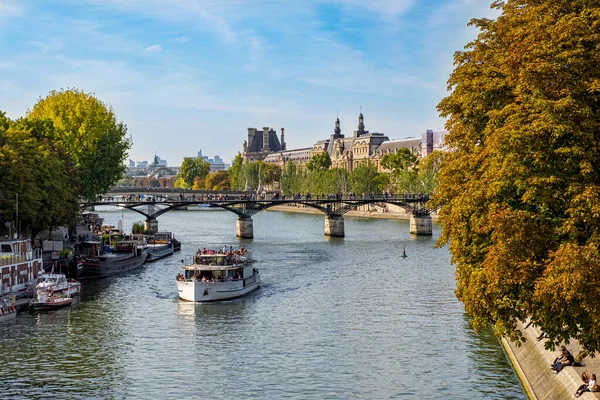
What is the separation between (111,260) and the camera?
6962 centimetres

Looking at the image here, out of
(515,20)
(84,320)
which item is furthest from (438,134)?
(515,20)

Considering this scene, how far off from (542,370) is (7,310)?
28909mm

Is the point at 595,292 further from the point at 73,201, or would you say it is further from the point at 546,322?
the point at 73,201

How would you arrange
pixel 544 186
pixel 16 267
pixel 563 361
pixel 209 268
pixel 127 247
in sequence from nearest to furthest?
pixel 544 186, pixel 563 361, pixel 16 267, pixel 209 268, pixel 127 247

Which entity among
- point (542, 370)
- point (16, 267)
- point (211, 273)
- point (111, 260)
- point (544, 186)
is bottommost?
point (542, 370)

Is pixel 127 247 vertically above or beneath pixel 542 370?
above

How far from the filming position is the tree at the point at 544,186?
24172 millimetres

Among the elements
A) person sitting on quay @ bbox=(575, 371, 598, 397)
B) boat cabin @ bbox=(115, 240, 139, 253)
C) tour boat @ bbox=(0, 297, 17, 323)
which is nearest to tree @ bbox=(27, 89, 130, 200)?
boat cabin @ bbox=(115, 240, 139, 253)

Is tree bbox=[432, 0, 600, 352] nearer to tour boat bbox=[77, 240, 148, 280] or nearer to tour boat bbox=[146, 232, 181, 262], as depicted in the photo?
tour boat bbox=[77, 240, 148, 280]

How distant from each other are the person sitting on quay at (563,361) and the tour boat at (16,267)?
3231 cm

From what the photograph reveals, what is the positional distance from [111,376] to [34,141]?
118 ft

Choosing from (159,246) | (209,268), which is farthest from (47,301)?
(159,246)

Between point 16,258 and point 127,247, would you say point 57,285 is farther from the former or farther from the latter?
point 127,247

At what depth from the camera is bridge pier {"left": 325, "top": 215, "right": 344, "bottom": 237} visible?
4338 inches
